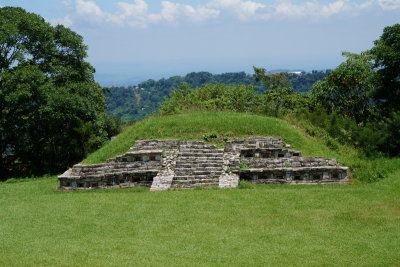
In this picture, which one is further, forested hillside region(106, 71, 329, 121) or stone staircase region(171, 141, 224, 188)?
forested hillside region(106, 71, 329, 121)

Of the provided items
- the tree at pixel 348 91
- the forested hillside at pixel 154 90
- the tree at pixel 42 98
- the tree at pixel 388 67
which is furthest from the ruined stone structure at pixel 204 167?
the forested hillside at pixel 154 90

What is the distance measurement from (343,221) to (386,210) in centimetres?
172

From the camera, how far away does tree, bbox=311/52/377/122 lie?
27797mm

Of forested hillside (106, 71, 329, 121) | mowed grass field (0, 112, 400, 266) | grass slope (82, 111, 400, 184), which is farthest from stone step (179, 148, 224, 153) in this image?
forested hillside (106, 71, 329, 121)

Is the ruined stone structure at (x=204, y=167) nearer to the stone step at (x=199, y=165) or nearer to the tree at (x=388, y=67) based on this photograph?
the stone step at (x=199, y=165)

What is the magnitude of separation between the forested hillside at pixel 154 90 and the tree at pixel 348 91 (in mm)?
92812

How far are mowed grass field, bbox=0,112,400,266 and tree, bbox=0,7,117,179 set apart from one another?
5950 millimetres

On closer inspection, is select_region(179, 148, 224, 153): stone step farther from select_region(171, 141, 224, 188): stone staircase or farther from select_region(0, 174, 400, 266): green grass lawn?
select_region(0, 174, 400, 266): green grass lawn

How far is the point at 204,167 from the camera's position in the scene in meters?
17.3

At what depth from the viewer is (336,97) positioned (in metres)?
28.9

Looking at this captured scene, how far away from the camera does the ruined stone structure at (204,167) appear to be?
16656 millimetres

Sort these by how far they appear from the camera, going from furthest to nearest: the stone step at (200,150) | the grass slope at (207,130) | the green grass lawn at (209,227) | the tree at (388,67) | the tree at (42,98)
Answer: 1. the tree at (388,67)
2. the tree at (42,98)
3. the grass slope at (207,130)
4. the stone step at (200,150)
5. the green grass lawn at (209,227)

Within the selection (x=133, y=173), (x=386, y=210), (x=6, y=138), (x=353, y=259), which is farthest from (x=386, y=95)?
(x=6, y=138)

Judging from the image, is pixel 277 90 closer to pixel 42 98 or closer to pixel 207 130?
pixel 207 130
